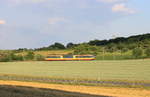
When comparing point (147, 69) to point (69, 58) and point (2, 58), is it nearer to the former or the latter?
point (69, 58)

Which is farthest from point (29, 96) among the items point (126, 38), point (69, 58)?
point (126, 38)

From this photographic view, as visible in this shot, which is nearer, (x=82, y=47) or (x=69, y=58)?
(x=69, y=58)

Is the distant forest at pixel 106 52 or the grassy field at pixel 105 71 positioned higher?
the distant forest at pixel 106 52

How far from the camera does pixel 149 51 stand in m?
51.5

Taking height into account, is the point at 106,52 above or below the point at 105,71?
above

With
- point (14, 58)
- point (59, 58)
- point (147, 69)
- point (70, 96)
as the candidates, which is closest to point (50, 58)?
point (59, 58)

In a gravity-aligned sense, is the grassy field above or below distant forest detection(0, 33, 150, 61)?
below

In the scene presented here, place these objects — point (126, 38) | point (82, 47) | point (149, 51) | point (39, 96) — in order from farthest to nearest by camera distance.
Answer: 1. point (126, 38)
2. point (82, 47)
3. point (149, 51)
4. point (39, 96)

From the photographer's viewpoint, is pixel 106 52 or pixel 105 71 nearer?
pixel 105 71

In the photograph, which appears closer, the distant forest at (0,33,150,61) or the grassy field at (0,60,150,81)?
the grassy field at (0,60,150,81)

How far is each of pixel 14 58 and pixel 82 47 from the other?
67.9 ft

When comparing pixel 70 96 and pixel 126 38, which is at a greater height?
pixel 126 38

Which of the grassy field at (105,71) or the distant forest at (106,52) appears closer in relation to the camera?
the grassy field at (105,71)

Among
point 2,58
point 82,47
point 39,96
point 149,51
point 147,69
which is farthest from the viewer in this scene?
point 82,47
